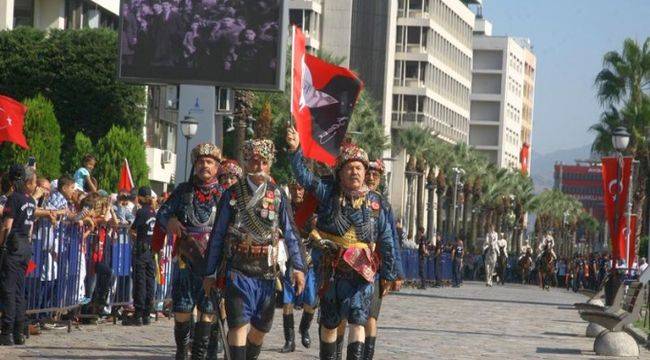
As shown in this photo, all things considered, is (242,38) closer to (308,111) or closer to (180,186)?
(308,111)

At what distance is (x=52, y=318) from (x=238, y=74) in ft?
46.2

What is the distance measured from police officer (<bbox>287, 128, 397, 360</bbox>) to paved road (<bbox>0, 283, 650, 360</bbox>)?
10.7ft

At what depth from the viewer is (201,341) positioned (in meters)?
12.0

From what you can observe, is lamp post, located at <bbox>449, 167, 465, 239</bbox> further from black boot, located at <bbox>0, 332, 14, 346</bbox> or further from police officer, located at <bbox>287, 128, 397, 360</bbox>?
police officer, located at <bbox>287, 128, 397, 360</bbox>

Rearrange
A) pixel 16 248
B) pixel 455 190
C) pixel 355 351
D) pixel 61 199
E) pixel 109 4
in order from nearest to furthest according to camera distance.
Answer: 1. pixel 355 351
2. pixel 16 248
3. pixel 61 199
4. pixel 109 4
5. pixel 455 190

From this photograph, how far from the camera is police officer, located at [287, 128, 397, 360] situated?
11562mm

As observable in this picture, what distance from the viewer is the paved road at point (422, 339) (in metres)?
15.1

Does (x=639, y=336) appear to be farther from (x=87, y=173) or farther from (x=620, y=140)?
(x=620, y=140)

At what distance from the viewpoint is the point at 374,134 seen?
7631 centimetres

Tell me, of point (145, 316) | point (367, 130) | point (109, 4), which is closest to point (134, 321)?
point (145, 316)

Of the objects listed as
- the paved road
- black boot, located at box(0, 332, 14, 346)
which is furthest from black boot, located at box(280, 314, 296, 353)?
black boot, located at box(0, 332, 14, 346)

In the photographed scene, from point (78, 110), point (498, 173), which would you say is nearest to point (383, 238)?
point (78, 110)

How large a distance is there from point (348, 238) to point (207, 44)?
1898 centimetres

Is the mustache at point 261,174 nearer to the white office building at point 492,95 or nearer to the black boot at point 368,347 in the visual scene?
the black boot at point 368,347
